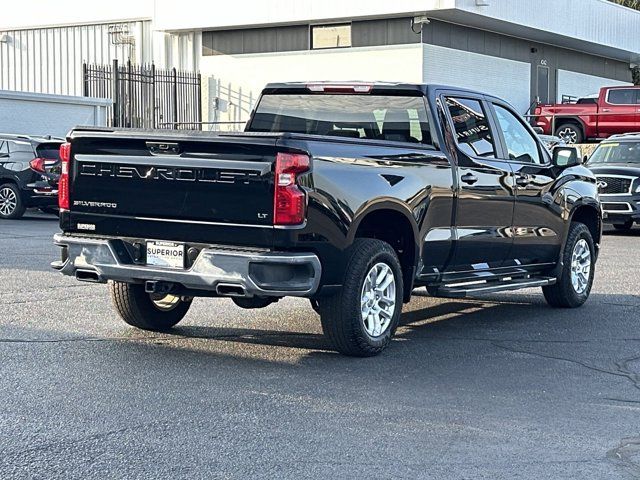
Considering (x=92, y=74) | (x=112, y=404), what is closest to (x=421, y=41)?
(x=92, y=74)

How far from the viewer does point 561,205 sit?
10.9 m

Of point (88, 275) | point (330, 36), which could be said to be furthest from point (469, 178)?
point (330, 36)

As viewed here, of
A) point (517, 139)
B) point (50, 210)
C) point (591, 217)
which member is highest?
point (517, 139)

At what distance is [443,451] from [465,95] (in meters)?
4.51

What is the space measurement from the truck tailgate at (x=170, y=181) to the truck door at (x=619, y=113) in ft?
91.0

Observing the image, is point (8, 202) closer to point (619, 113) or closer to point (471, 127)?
point (471, 127)

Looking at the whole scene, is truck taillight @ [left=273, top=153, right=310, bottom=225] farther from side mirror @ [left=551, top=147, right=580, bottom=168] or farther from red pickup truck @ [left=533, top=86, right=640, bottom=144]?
red pickup truck @ [left=533, top=86, right=640, bottom=144]

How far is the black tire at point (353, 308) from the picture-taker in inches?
313

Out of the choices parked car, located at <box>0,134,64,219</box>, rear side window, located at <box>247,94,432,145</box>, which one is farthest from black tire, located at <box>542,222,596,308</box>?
parked car, located at <box>0,134,64,219</box>

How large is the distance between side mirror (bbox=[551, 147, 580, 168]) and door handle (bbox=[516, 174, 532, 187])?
0.68 metres

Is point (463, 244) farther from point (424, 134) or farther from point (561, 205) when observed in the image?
point (561, 205)

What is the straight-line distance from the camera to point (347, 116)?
952 cm

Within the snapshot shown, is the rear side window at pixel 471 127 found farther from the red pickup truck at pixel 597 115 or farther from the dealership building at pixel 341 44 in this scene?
the red pickup truck at pixel 597 115

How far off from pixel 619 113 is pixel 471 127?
25.6 metres
